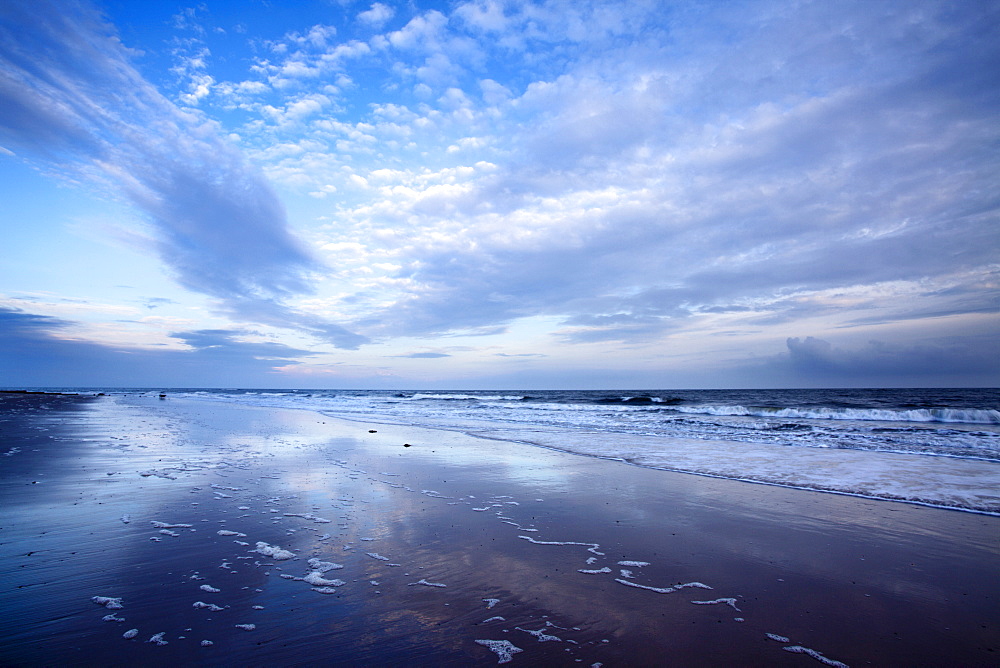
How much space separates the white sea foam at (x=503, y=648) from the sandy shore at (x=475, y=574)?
0.5 inches

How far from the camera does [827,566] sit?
181 inches

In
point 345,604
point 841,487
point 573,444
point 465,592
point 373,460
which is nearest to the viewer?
point 345,604

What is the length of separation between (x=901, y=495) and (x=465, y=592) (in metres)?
7.96

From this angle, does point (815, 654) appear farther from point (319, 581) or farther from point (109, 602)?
point (109, 602)

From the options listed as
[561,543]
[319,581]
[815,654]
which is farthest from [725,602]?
[319,581]

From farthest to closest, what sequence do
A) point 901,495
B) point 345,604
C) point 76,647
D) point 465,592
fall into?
point 901,495 < point 465,592 < point 345,604 < point 76,647

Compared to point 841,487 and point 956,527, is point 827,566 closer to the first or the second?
point 956,527

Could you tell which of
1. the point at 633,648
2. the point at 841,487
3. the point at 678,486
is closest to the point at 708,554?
the point at 633,648

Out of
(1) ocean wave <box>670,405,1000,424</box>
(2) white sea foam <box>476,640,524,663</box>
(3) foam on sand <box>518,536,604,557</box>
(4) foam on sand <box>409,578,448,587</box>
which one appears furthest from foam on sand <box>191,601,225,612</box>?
(1) ocean wave <box>670,405,1000,424</box>

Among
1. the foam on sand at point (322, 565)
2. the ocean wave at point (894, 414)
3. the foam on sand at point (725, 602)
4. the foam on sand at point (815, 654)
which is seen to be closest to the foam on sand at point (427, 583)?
the foam on sand at point (322, 565)

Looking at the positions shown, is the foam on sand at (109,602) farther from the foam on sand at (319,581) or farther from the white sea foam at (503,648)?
the white sea foam at (503,648)

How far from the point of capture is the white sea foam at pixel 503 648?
294 centimetres

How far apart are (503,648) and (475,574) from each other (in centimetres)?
125

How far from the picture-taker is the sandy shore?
3055mm
